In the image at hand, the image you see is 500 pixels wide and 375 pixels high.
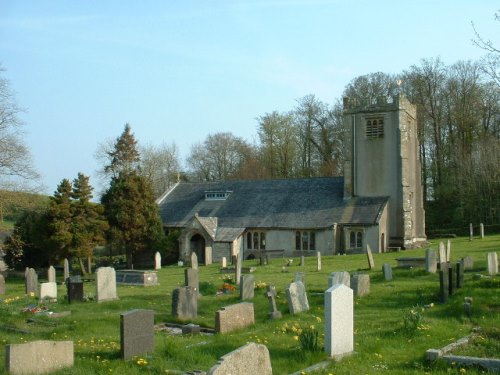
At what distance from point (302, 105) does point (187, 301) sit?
5241 cm

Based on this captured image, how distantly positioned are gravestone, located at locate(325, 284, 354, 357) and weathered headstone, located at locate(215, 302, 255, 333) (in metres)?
3.45

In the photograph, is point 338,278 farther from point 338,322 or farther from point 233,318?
point 338,322

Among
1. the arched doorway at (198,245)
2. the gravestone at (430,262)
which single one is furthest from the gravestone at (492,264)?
the arched doorway at (198,245)

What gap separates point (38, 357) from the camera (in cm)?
1030

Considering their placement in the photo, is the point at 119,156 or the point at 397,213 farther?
the point at 119,156

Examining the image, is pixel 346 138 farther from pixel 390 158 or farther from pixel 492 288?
pixel 492 288

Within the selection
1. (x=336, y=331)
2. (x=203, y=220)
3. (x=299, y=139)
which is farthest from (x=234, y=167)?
(x=336, y=331)

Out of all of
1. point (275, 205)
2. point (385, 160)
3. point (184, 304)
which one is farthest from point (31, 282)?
point (385, 160)

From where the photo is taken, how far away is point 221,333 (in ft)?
45.3

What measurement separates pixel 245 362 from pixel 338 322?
11.4 ft

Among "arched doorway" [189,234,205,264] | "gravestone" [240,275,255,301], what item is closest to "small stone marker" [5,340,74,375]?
"gravestone" [240,275,255,301]

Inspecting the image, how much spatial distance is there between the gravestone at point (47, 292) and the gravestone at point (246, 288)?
7.29 metres

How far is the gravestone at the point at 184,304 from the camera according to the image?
17.1 metres

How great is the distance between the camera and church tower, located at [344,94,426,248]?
44.6 meters
